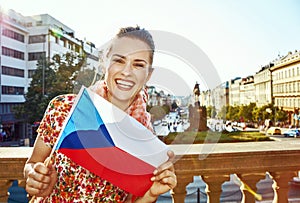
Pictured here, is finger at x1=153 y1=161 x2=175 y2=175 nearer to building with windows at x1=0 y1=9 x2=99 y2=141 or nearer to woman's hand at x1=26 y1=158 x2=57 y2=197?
woman's hand at x1=26 y1=158 x2=57 y2=197

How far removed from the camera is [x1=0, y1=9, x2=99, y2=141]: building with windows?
22062mm

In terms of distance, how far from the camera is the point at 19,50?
77.3ft

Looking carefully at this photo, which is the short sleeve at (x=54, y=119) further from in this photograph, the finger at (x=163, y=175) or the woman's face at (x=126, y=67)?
the finger at (x=163, y=175)

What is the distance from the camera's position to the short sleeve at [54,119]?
0.86 metres

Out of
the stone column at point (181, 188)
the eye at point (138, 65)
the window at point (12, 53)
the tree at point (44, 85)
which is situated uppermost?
the window at point (12, 53)

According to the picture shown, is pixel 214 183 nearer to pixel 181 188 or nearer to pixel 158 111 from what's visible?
pixel 181 188

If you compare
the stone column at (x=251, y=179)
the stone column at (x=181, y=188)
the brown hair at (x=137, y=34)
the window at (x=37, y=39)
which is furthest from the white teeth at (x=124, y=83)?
the window at (x=37, y=39)

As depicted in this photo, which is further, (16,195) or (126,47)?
(16,195)

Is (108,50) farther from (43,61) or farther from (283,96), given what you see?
(283,96)

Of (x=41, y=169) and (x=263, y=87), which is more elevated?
(x=263, y=87)

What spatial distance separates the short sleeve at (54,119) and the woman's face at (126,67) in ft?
0.41

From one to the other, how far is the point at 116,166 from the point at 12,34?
978 inches

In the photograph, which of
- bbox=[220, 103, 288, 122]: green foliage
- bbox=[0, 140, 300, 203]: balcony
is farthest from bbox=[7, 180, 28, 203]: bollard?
bbox=[220, 103, 288, 122]: green foliage

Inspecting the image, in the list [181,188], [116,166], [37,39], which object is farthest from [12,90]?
[116,166]
